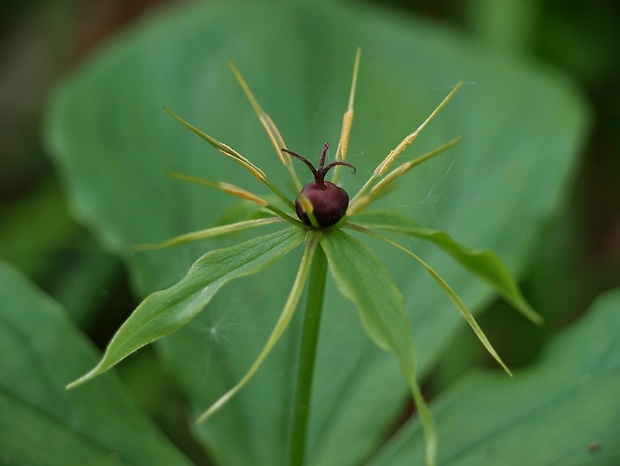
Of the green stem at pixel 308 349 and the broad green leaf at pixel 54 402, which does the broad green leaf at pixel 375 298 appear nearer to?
the green stem at pixel 308 349

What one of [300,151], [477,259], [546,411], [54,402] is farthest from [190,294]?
[300,151]

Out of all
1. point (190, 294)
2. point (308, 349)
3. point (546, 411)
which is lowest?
point (546, 411)

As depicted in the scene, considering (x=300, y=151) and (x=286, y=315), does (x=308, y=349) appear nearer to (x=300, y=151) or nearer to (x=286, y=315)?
(x=286, y=315)

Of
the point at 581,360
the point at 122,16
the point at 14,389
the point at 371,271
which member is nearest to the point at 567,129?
the point at 581,360

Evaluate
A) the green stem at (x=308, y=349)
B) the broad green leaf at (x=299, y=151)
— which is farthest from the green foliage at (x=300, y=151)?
the green stem at (x=308, y=349)

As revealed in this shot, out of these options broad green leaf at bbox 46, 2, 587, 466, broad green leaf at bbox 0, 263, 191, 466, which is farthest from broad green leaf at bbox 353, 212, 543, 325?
broad green leaf at bbox 0, 263, 191, 466

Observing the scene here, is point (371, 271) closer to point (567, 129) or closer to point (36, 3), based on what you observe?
point (567, 129)
